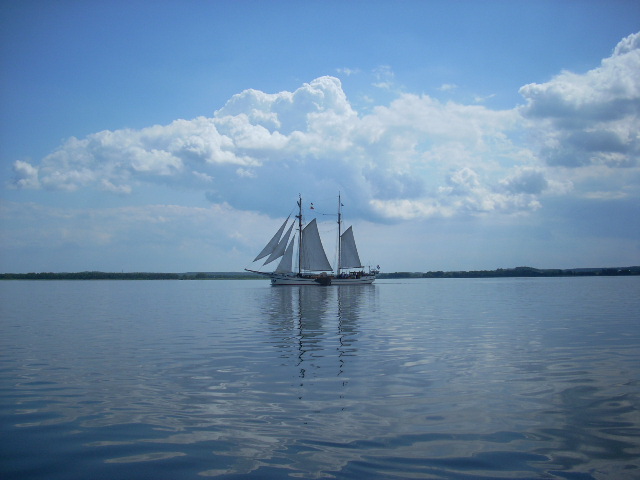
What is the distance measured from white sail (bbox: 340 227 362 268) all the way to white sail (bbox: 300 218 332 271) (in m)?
9.23

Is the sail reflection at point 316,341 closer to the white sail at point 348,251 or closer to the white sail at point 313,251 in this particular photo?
the white sail at point 313,251

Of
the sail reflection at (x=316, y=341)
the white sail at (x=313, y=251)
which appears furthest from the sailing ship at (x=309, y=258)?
the sail reflection at (x=316, y=341)

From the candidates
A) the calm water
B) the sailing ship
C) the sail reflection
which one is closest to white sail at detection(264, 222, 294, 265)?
the sailing ship

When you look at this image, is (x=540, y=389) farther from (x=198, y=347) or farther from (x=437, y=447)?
(x=198, y=347)

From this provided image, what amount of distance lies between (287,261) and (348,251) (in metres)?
19.4

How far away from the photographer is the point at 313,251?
12419cm

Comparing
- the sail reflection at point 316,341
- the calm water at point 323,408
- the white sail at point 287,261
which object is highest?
the white sail at point 287,261

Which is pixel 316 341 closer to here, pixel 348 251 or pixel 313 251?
pixel 313 251

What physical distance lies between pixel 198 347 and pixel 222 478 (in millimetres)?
14910

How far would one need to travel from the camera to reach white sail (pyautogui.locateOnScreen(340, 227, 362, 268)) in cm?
13262

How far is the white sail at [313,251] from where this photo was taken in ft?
399

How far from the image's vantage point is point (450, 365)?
1717 cm

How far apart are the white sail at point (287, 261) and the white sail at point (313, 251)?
13.0ft

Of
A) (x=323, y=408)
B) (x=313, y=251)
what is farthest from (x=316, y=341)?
(x=313, y=251)
